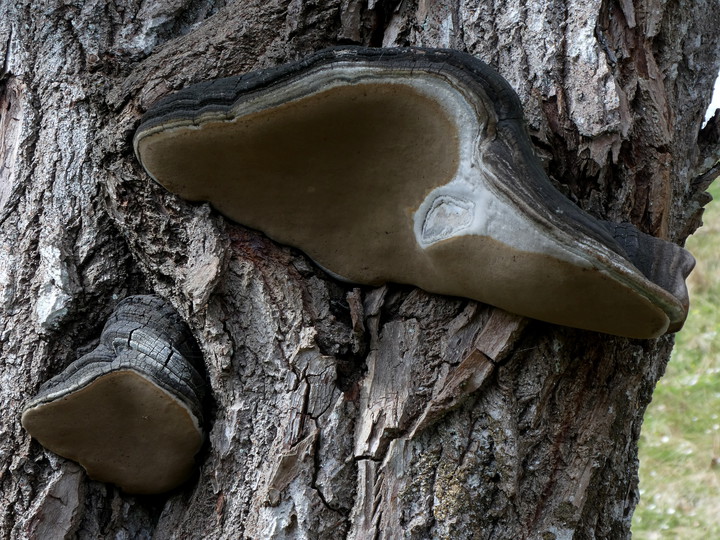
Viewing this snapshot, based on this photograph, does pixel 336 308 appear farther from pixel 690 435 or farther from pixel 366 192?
pixel 690 435

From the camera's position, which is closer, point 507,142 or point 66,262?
point 507,142

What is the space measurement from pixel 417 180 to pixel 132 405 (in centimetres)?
97

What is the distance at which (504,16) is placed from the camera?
6.88 feet

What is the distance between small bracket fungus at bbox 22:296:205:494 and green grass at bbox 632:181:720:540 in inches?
143

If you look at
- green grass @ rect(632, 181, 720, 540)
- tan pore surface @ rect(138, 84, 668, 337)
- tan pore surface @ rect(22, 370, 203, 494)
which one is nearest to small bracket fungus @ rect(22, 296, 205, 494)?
tan pore surface @ rect(22, 370, 203, 494)

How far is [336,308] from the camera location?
6.77ft

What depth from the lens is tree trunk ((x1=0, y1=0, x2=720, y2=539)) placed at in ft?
5.93

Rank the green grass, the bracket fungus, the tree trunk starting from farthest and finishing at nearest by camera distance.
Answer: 1. the green grass
2. the tree trunk
3. the bracket fungus

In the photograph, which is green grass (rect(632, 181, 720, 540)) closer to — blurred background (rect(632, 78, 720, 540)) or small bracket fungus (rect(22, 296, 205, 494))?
blurred background (rect(632, 78, 720, 540))

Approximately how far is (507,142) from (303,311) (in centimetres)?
68

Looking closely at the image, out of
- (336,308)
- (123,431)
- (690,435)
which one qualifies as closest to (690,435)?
(690,435)

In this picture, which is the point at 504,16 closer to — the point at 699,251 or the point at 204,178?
the point at 204,178

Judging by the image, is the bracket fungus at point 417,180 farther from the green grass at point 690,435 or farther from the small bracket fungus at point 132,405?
the green grass at point 690,435

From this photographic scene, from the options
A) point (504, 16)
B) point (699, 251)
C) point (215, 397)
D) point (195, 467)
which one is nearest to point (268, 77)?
point (504, 16)
